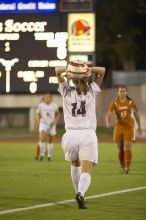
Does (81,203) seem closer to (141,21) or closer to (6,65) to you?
(6,65)

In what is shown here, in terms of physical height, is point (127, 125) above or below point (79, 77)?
below

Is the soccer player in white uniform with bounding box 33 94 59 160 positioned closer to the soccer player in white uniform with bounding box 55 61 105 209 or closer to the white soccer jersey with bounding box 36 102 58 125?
the white soccer jersey with bounding box 36 102 58 125

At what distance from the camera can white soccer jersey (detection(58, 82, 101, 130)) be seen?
1228 centimetres

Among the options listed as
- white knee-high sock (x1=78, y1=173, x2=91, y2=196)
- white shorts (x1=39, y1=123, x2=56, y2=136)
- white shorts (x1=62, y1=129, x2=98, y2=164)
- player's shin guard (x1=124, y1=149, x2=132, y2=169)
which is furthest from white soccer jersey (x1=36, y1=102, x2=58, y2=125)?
white knee-high sock (x1=78, y1=173, x2=91, y2=196)

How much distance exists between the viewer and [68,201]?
13.3 metres

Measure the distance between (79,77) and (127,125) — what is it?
7.59 metres

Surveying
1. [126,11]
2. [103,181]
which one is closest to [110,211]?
[103,181]

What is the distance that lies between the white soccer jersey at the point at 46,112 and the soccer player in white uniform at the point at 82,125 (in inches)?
502

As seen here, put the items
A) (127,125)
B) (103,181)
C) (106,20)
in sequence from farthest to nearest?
(106,20), (127,125), (103,181)

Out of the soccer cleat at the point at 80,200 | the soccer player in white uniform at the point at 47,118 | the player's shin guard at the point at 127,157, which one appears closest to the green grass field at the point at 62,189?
the soccer cleat at the point at 80,200

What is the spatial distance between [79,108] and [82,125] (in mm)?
247

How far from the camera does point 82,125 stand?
40.2 ft

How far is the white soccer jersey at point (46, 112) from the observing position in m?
25.2

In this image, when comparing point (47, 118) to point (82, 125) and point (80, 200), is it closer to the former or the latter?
point (82, 125)
